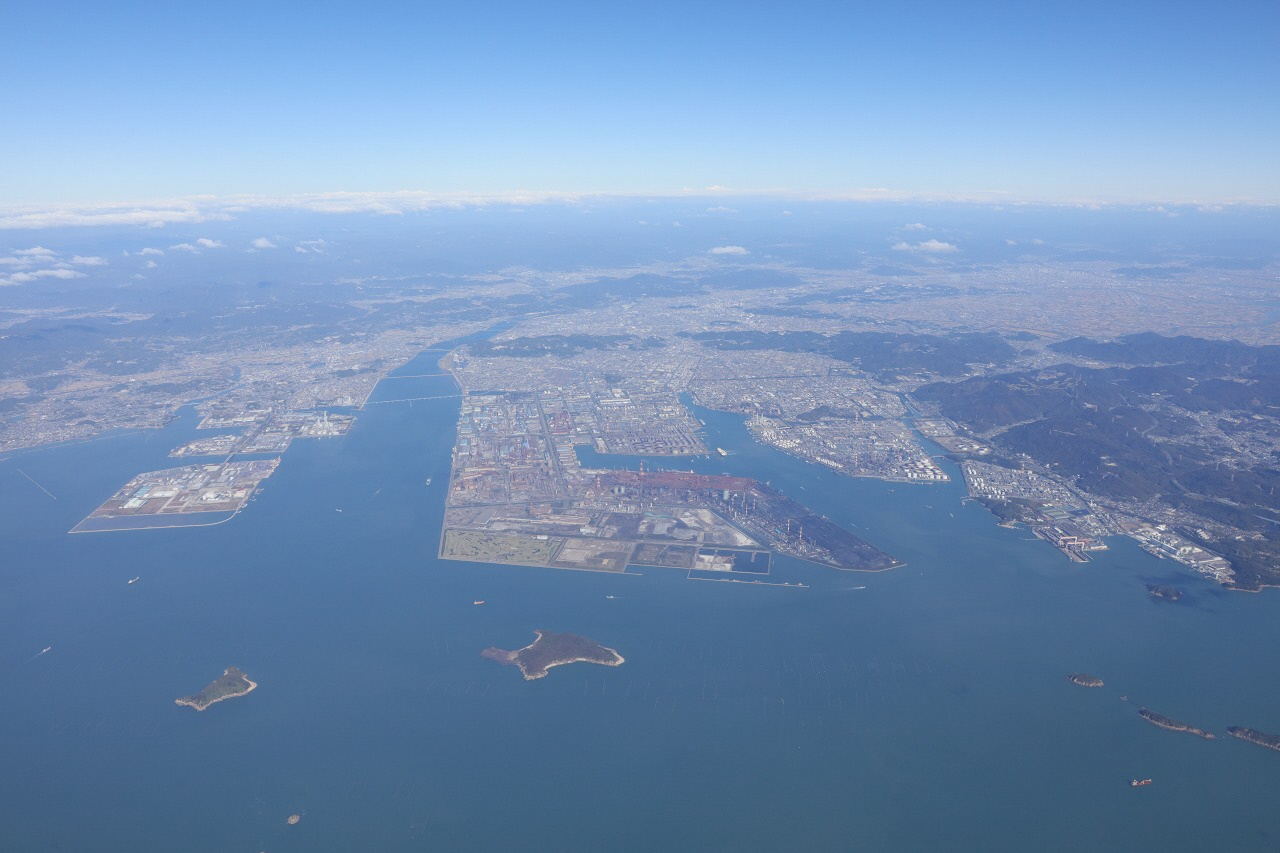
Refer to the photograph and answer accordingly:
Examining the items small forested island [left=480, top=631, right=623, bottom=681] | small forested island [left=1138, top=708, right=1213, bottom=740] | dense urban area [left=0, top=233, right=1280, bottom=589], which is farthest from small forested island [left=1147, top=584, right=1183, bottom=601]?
small forested island [left=480, top=631, right=623, bottom=681]

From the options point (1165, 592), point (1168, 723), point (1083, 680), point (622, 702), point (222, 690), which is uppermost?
point (1165, 592)

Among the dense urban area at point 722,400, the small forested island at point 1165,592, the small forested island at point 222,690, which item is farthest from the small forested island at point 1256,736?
the small forested island at point 222,690

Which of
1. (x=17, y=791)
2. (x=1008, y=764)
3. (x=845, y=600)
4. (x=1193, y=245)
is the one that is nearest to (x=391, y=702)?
(x=17, y=791)

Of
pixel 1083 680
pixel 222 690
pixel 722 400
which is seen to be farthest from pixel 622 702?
pixel 722 400

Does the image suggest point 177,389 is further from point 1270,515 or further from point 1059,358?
point 1059,358

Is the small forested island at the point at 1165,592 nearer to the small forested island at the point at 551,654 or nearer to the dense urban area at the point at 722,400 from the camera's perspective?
the dense urban area at the point at 722,400

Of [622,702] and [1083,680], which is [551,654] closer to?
[622,702]

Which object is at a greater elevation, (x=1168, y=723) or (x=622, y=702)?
(x=1168, y=723)
